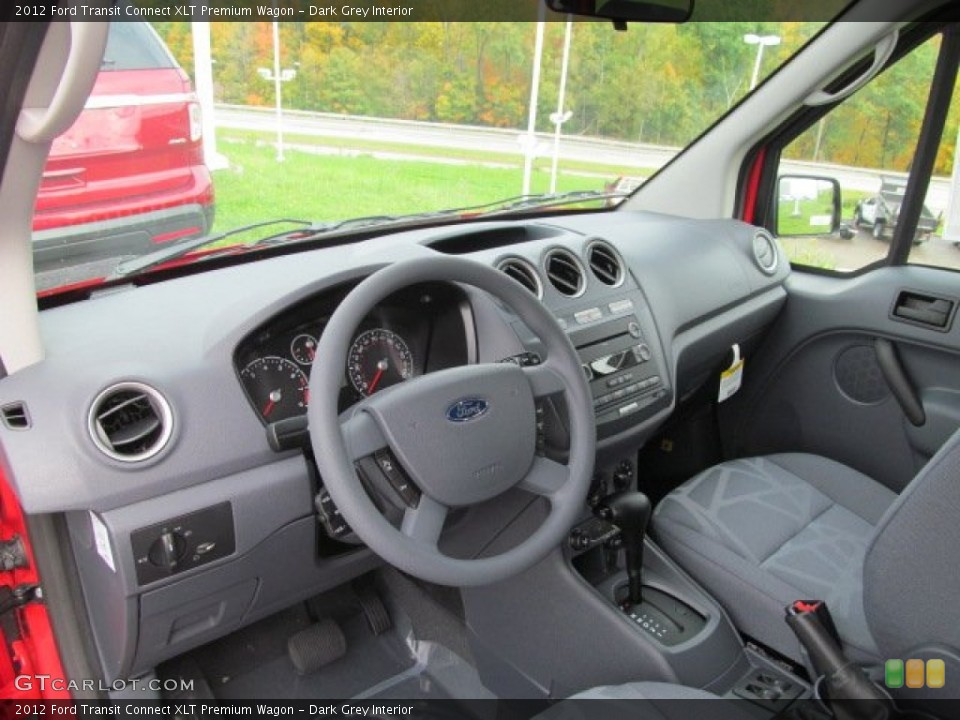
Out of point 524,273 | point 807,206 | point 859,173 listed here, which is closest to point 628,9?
point 524,273

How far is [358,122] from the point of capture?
211 cm

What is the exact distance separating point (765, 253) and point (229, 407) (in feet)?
6.52

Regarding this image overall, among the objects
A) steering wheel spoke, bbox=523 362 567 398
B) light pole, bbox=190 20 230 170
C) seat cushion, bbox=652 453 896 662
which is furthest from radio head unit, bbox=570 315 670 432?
light pole, bbox=190 20 230 170

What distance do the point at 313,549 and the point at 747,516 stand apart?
1.11 meters

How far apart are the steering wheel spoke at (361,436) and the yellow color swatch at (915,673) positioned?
0.93 meters

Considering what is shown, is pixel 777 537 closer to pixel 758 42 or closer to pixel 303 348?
pixel 303 348

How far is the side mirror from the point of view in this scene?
276 centimetres

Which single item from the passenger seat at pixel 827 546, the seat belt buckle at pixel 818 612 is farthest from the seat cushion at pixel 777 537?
the seat belt buckle at pixel 818 612

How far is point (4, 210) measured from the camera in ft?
4.00

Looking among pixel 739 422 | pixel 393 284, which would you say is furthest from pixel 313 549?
pixel 739 422

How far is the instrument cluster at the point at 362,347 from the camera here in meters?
1.55

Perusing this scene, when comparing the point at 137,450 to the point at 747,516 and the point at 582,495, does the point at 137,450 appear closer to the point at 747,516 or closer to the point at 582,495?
the point at 582,495

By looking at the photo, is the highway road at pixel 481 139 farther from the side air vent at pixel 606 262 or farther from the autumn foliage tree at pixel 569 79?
the side air vent at pixel 606 262

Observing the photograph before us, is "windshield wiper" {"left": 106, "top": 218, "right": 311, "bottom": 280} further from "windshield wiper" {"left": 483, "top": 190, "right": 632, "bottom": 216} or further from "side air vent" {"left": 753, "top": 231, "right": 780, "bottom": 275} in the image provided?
"side air vent" {"left": 753, "top": 231, "right": 780, "bottom": 275}
